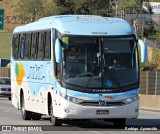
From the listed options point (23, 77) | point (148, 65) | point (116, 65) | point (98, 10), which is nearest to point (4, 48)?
point (98, 10)

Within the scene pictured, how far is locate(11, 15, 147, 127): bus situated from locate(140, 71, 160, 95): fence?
17.9 m

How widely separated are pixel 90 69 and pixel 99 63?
1.08 feet

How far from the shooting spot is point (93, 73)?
1727 cm

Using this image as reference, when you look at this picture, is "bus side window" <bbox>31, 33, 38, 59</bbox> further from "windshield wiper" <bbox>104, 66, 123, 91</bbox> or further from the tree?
the tree

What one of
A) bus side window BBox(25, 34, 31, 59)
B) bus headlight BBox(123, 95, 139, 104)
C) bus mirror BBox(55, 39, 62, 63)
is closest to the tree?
bus side window BBox(25, 34, 31, 59)

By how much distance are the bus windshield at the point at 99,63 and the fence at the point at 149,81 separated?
1867cm

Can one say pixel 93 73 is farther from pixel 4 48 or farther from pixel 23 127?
pixel 4 48

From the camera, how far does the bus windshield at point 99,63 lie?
17.2 m

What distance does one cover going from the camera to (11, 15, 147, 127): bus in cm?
1698

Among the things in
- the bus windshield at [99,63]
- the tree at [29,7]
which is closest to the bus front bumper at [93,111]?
the bus windshield at [99,63]

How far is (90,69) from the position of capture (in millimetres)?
17312

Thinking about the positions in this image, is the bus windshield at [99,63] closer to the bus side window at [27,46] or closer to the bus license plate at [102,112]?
the bus license plate at [102,112]

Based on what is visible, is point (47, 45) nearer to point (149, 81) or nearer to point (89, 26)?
point (89, 26)

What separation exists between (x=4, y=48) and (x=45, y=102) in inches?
2676
